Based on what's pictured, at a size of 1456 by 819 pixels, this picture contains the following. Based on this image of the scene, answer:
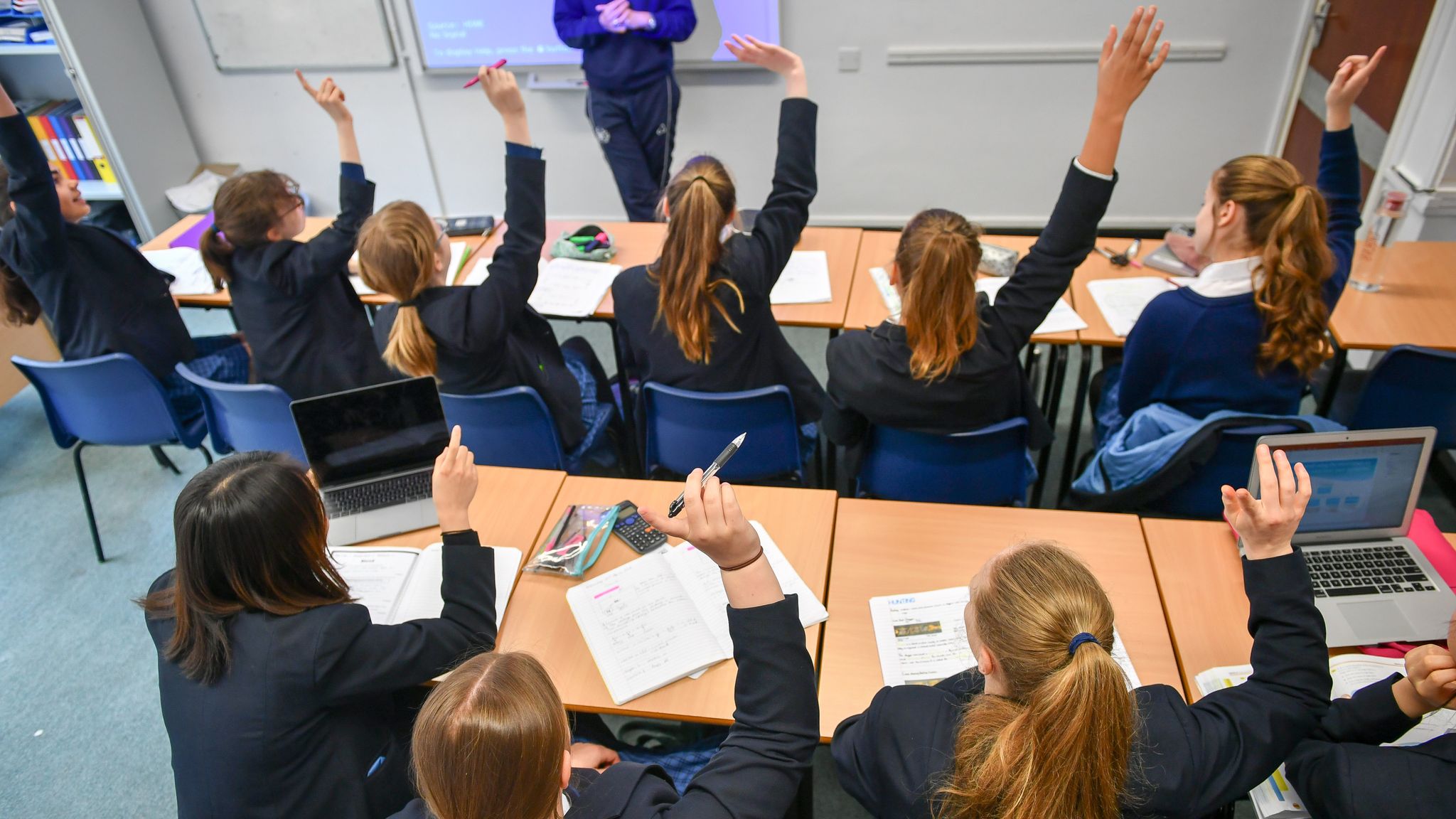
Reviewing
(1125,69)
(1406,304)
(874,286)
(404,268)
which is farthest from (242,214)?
(1406,304)

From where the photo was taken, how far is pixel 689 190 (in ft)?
7.10

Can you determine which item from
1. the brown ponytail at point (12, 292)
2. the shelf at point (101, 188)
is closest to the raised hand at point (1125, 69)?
the brown ponytail at point (12, 292)

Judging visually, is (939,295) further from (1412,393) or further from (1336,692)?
(1412,393)

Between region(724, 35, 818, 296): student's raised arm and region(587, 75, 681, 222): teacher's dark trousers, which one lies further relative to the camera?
region(587, 75, 681, 222): teacher's dark trousers

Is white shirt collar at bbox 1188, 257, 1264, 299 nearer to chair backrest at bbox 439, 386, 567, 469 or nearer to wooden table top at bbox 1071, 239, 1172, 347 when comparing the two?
wooden table top at bbox 1071, 239, 1172, 347

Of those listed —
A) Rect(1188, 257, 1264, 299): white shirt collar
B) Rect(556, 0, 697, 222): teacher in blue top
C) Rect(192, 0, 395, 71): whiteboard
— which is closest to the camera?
Rect(1188, 257, 1264, 299): white shirt collar

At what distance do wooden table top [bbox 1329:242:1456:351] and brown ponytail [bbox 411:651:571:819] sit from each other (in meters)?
2.45

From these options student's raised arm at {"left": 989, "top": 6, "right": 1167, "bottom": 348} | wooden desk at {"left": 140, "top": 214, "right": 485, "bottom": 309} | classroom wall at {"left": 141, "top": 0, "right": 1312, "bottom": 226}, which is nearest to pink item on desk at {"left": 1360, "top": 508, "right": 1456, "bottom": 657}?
student's raised arm at {"left": 989, "top": 6, "right": 1167, "bottom": 348}

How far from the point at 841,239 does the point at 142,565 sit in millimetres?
2648

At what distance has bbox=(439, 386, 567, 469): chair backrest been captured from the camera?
2367 mm

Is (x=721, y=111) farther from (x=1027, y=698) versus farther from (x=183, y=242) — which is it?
(x=1027, y=698)

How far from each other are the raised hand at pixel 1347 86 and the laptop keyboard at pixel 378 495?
243 cm

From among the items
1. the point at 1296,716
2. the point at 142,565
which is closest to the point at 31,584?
the point at 142,565

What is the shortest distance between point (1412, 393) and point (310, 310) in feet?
10.2
